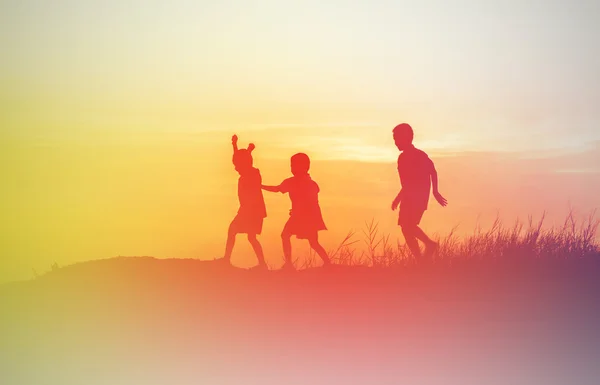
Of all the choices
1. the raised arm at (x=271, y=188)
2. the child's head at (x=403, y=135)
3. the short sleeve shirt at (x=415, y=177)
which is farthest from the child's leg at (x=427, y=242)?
the raised arm at (x=271, y=188)

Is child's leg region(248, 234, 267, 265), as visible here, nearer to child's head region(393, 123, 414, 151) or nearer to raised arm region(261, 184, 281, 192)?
raised arm region(261, 184, 281, 192)

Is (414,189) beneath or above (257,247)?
above

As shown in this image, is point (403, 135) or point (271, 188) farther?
point (271, 188)

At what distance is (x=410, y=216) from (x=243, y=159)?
6.50 feet

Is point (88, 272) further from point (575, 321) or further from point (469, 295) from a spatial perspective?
point (575, 321)

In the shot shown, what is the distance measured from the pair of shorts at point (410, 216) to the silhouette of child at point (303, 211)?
0.88m

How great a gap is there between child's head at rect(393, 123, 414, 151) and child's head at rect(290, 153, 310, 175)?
1.04 m

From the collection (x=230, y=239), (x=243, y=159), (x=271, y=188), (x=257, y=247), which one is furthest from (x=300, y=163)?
(x=230, y=239)

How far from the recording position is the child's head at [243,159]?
10.2m

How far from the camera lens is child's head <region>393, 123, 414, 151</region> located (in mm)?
10062

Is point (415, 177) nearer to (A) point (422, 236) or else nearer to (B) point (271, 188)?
(A) point (422, 236)

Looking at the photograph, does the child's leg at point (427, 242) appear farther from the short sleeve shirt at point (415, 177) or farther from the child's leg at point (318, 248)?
the child's leg at point (318, 248)

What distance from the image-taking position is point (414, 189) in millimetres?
10031

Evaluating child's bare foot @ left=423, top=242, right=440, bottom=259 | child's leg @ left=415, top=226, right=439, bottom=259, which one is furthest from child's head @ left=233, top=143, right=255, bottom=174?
child's bare foot @ left=423, top=242, right=440, bottom=259
